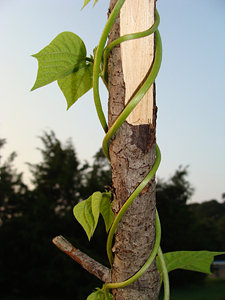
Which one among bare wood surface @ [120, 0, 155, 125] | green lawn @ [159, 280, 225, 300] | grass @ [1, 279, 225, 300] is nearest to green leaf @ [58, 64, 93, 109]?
bare wood surface @ [120, 0, 155, 125]

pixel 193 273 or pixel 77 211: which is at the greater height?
pixel 77 211

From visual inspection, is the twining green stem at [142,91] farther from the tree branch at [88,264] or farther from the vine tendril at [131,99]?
the tree branch at [88,264]

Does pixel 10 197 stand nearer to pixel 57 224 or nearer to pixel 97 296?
pixel 57 224

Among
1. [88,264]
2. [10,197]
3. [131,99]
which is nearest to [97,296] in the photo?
[88,264]

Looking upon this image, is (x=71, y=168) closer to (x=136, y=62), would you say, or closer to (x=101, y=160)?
(x=101, y=160)

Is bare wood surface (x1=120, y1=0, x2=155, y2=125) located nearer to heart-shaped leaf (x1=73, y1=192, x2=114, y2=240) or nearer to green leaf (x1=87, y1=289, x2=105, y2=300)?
heart-shaped leaf (x1=73, y1=192, x2=114, y2=240)

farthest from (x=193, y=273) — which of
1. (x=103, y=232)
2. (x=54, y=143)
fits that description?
(x=54, y=143)
